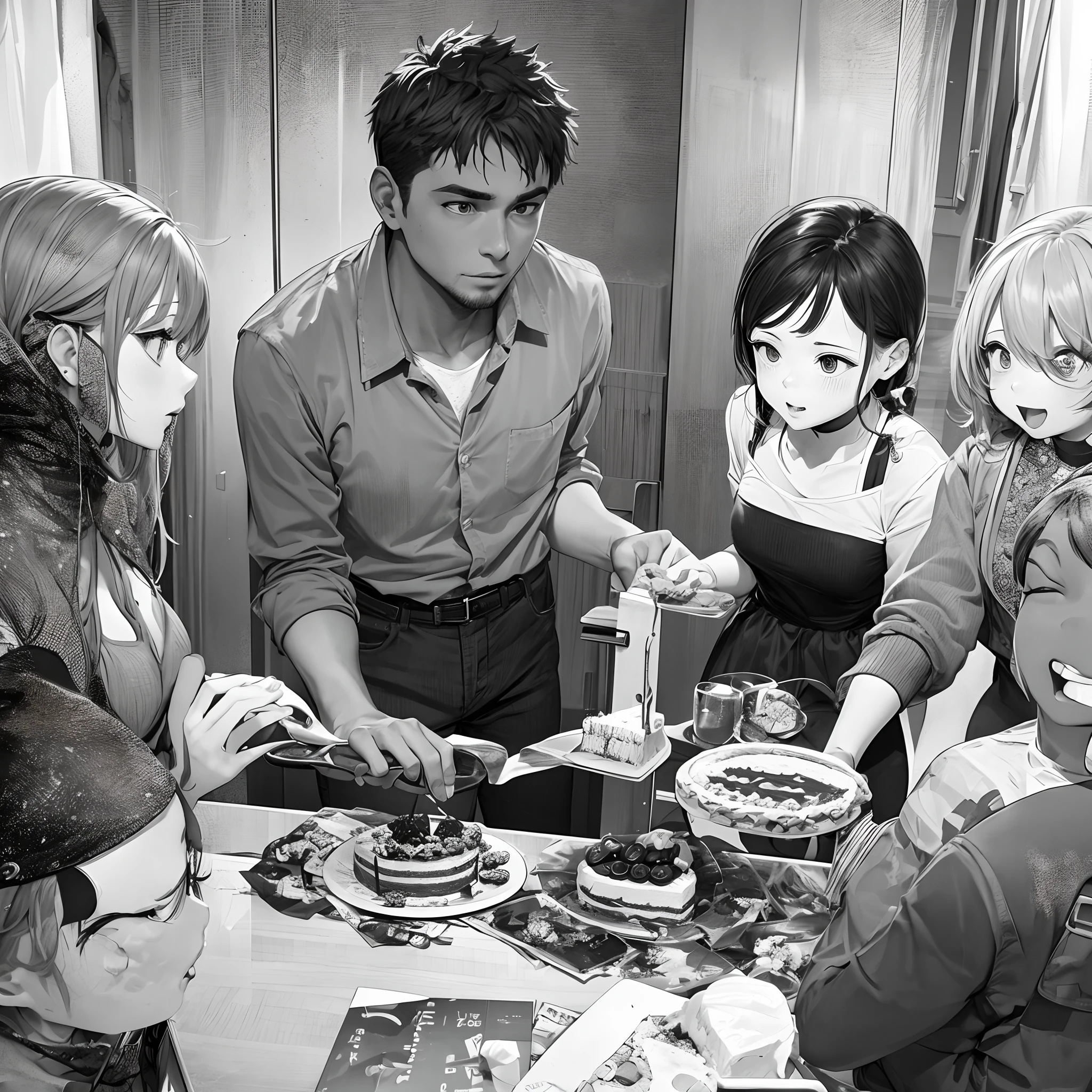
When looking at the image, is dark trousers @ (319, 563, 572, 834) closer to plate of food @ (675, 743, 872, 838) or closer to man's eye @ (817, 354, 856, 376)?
plate of food @ (675, 743, 872, 838)

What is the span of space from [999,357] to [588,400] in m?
0.87

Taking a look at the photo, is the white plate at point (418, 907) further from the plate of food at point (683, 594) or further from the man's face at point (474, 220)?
the man's face at point (474, 220)

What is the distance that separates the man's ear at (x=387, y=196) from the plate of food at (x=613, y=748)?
1.02 m

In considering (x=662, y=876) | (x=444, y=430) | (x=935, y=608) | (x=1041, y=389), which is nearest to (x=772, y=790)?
(x=662, y=876)

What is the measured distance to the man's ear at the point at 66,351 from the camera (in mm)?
1451

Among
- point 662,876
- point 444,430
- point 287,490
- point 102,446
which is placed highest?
point 102,446

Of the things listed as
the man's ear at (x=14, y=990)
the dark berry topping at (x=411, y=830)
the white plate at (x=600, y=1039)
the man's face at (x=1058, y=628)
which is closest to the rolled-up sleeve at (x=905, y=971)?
the white plate at (x=600, y=1039)

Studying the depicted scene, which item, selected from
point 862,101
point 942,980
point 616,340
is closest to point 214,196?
point 616,340

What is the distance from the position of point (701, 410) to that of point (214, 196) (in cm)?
117

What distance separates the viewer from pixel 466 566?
2.25 metres

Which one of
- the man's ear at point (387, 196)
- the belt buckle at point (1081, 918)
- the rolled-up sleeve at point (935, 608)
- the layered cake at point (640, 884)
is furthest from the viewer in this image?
the man's ear at point (387, 196)

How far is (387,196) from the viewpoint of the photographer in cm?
210

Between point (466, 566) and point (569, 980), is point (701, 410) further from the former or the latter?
point (569, 980)

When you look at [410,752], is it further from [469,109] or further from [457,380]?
[469,109]
